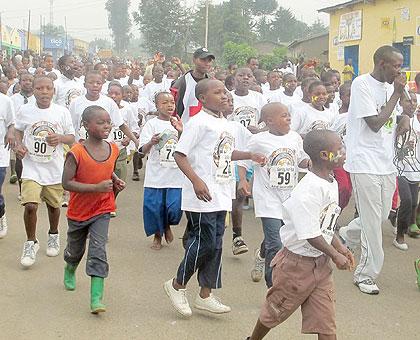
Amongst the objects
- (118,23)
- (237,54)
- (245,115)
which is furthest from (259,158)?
(118,23)

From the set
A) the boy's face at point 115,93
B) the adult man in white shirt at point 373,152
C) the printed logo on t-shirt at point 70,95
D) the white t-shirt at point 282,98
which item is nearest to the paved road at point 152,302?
the adult man in white shirt at point 373,152

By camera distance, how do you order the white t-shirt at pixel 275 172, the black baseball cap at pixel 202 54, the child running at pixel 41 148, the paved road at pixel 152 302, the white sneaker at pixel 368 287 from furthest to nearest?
1. the black baseball cap at pixel 202 54
2. the child running at pixel 41 148
3. the white sneaker at pixel 368 287
4. the white t-shirt at pixel 275 172
5. the paved road at pixel 152 302

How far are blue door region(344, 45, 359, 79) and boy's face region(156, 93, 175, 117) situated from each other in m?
22.4

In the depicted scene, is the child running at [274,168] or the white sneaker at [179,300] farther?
the child running at [274,168]

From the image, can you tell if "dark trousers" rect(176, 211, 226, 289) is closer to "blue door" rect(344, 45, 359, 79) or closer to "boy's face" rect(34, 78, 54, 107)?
"boy's face" rect(34, 78, 54, 107)

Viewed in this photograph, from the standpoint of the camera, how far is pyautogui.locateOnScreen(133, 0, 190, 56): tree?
54.9m

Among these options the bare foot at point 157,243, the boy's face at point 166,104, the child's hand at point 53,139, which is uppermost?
the boy's face at point 166,104

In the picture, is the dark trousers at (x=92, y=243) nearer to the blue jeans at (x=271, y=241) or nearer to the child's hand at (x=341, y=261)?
the blue jeans at (x=271, y=241)

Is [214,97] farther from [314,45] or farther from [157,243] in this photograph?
[314,45]

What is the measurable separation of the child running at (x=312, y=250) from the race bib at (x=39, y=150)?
2.89m

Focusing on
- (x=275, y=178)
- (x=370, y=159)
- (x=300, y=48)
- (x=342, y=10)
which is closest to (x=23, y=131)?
(x=275, y=178)

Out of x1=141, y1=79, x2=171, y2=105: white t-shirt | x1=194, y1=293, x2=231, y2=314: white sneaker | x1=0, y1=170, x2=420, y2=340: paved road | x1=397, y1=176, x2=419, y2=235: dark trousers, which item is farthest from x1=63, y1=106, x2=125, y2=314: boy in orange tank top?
x1=141, y1=79, x2=171, y2=105: white t-shirt

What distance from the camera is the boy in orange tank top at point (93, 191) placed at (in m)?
4.64

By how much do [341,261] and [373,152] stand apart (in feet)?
6.30
